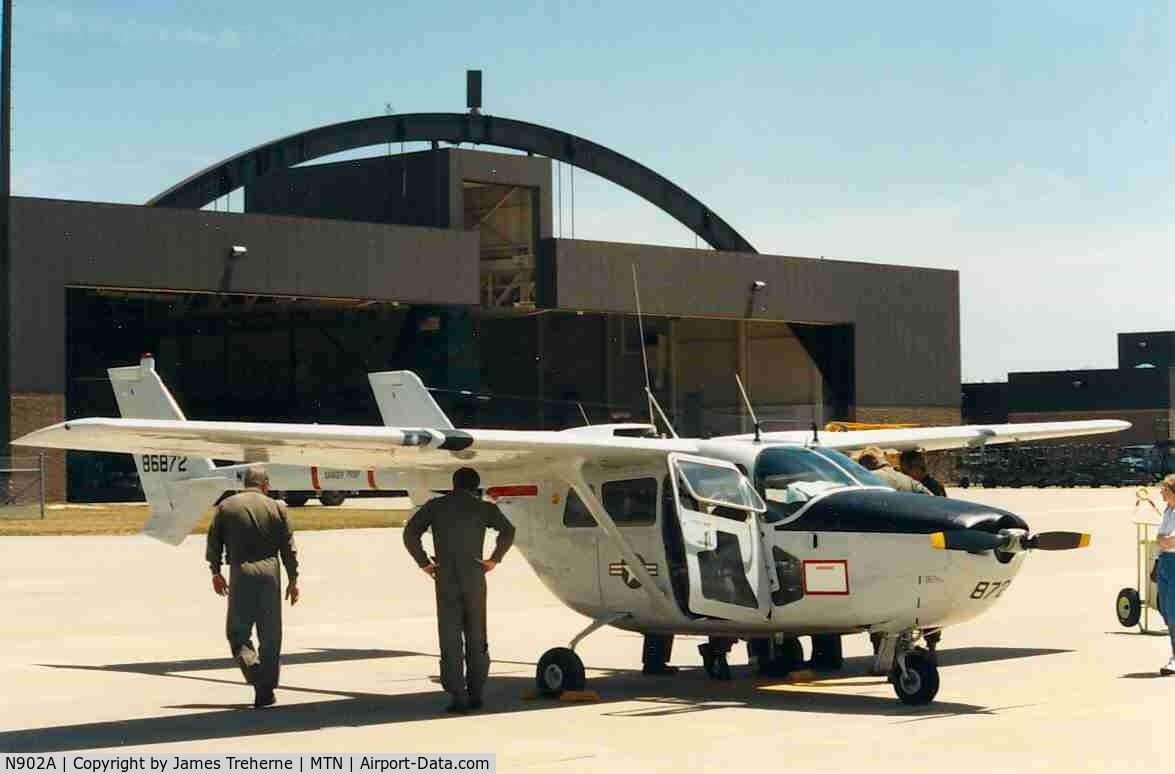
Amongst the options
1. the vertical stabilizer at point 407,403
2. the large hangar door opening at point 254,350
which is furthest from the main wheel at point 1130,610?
the large hangar door opening at point 254,350

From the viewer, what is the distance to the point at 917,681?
11.9 metres

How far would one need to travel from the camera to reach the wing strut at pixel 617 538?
13188mm

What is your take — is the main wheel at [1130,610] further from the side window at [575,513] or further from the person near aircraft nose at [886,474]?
the side window at [575,513]

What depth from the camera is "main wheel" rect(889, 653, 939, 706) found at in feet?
38.9

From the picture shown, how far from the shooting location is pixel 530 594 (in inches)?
858

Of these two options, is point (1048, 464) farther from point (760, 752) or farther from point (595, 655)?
point (760, 752)

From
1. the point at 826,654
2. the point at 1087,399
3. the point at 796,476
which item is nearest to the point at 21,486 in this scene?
the point at 826,654

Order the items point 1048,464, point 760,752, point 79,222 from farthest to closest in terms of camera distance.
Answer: point 1048,464
point 79,222
point 760,752

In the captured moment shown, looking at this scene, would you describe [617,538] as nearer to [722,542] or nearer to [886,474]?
[722,542]

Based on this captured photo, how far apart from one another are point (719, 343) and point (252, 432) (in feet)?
193

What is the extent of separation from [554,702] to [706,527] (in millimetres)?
1682

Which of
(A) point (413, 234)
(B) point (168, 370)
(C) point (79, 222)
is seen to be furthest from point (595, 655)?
(B) point (168, 370)

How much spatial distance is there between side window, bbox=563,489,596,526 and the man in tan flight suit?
2.36 metres

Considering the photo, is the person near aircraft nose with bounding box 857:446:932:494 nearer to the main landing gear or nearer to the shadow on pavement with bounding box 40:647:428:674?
the main landing gear
